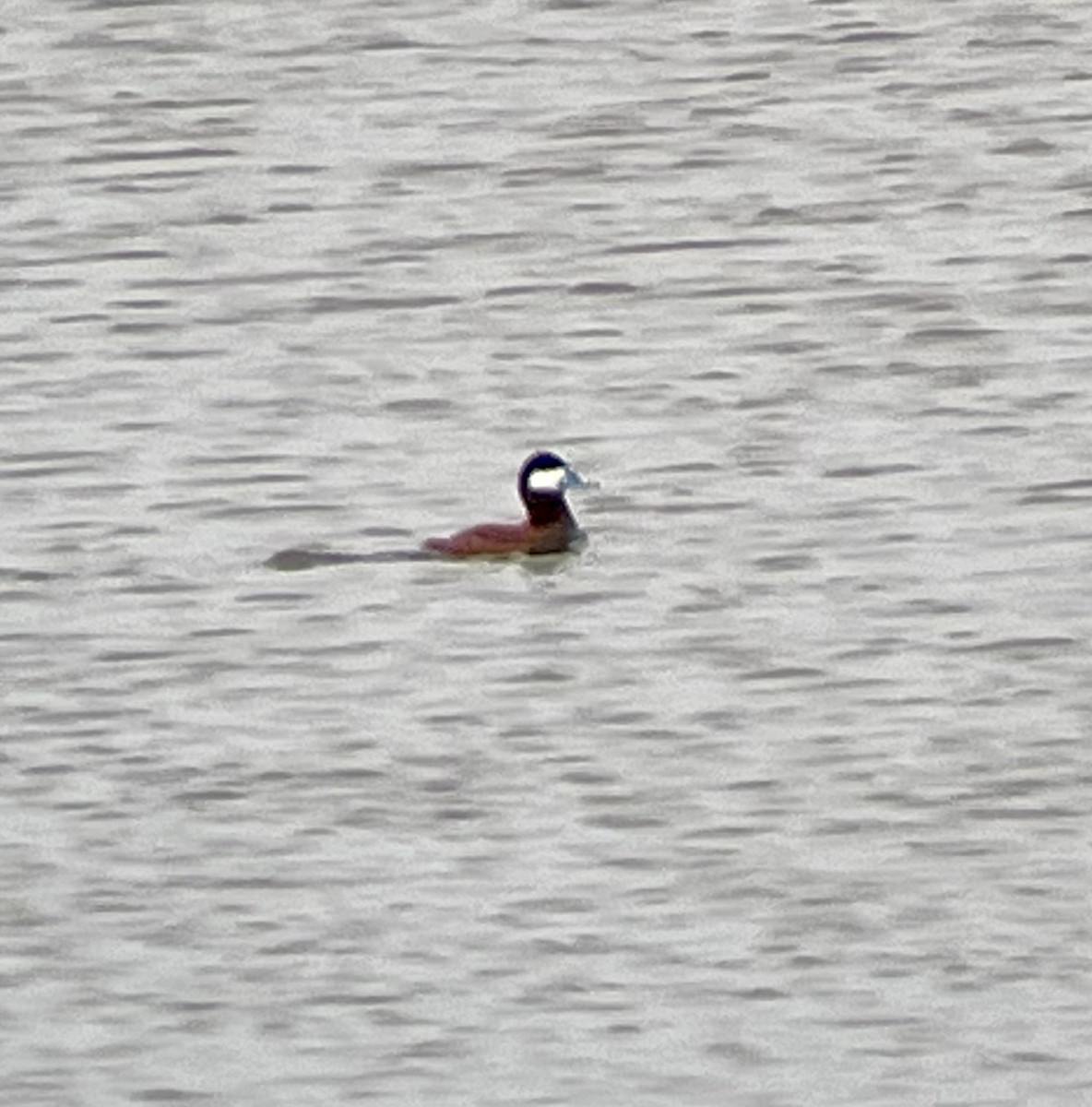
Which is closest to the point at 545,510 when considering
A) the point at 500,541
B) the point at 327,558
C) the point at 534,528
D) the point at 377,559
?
the point at 534,528

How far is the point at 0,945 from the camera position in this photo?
13.3 metres

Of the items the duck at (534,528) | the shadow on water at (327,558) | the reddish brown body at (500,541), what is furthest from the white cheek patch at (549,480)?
the shadow on water at (327,558)

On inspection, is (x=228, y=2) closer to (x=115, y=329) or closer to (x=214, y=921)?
(x=115, y=329)

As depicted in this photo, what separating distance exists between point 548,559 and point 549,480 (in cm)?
32

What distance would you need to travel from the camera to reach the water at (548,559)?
12766mm

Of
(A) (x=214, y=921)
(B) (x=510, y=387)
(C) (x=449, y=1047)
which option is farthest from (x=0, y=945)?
(B) (x=510, y=387)

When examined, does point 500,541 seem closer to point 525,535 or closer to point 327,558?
point 525,535

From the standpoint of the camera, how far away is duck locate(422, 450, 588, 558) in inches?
686

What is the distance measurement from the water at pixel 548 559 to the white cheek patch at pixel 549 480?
0.94 ft

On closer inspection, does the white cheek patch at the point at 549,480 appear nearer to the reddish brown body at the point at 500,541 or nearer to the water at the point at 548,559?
the reddish brown body at the point at 500,541

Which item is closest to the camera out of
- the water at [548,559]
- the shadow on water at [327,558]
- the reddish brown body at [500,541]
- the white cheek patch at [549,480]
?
the water at [548,559]

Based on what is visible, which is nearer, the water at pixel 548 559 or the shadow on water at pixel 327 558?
the water at pixel 548 559

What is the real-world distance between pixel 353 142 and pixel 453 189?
0.81 metres

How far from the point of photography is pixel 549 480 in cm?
1753
